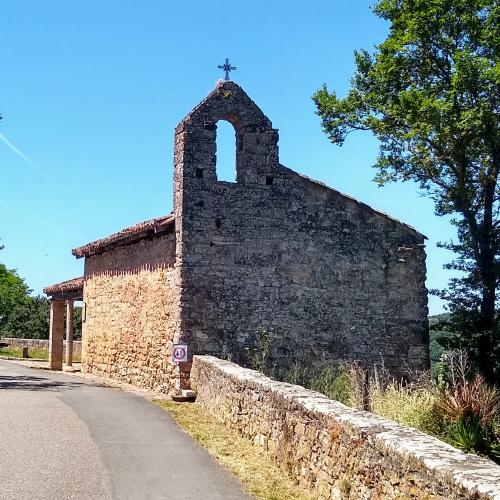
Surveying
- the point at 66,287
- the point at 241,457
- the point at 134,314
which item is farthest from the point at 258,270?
the point at 66,287

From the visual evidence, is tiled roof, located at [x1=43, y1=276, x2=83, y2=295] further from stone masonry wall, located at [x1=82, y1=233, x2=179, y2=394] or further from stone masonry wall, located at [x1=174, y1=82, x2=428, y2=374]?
stone masonry wall, located at [x1=174, y1=82, x2=428, y2=374]

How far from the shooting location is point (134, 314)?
628 inches

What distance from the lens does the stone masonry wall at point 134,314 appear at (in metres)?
14.2

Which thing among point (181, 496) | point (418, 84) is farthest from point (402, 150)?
point (181, 496)

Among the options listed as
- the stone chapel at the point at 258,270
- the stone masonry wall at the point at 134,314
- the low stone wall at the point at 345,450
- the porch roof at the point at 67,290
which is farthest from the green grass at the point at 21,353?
the low stone wall at the point at 345,450

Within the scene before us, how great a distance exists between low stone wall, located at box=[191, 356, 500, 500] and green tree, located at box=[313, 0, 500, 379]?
762 cm

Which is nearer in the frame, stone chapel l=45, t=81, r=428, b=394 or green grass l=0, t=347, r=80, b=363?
stone chapel l=45, t=81, r=428, b=394

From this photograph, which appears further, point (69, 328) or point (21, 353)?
point (21, 353)

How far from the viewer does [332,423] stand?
6184 millimetres

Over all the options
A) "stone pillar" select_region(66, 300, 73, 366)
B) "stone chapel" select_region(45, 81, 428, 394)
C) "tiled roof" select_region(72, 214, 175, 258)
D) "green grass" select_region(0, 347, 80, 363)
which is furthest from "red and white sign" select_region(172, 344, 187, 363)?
"green grass" select_region(0, 347, 80, 363)

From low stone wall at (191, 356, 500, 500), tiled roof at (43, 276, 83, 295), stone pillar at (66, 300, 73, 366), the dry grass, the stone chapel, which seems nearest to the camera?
low stone wall at (191, 356, 500, 500)

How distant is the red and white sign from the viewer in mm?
13203

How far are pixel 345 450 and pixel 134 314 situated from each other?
1077cm

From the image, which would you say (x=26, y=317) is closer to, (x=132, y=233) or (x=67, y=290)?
(x=67, y=290)
